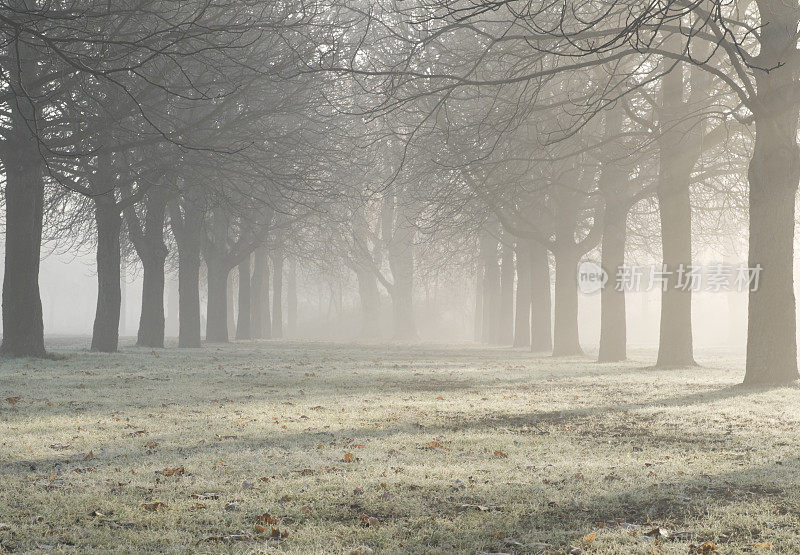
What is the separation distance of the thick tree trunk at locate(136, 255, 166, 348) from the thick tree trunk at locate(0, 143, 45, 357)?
8.51 meters

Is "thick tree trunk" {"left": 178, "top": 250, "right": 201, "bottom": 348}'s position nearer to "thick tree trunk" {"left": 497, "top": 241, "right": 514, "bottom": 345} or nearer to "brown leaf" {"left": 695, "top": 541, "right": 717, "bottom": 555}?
"thick tree trunk" {"left": 497, "top": 241, "right": 514, "bottom": 345}

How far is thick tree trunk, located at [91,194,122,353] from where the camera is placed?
21.7 m

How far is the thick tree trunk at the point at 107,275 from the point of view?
854 inches

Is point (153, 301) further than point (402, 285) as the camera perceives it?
No

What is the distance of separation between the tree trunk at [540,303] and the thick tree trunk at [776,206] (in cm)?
1496

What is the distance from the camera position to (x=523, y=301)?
33.4 metres

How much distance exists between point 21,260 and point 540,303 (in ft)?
56.1

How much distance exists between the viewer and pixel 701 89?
725 inches

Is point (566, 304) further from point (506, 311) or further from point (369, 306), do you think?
point (369, 306)

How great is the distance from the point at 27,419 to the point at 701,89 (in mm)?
15113

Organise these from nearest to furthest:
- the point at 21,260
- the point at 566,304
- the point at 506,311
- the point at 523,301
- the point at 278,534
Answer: the point at 278,534 < the point at 21,260 < the point at 566,304 < the point at 523,301 < the point at 506,311

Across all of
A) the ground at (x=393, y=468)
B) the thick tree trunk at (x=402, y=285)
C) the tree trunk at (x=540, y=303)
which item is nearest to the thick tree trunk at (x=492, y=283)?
the thick tree trunk at (x=402, y=285)

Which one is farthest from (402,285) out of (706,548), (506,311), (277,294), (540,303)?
(706,548)
